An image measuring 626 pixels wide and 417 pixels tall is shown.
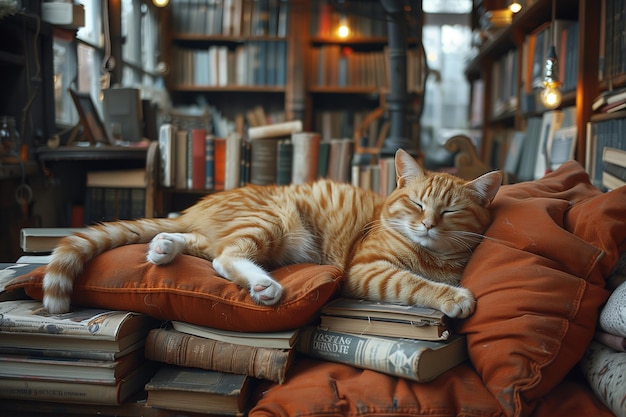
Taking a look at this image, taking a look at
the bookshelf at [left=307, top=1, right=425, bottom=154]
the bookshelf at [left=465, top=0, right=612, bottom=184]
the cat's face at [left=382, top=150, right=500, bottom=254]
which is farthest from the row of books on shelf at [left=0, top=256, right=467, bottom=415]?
the bookshelf at [left=307, top=1, right=425, bottom=154]

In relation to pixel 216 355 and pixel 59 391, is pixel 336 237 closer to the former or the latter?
pixel 216 355

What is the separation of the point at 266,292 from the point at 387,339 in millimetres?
292

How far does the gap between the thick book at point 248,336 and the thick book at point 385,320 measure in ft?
0.36

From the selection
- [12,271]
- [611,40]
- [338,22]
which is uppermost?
[338,22]

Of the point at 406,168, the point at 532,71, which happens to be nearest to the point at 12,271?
the point at 406,168

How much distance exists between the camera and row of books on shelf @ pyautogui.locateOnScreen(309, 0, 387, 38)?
490cm

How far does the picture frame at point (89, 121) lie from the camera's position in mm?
2836

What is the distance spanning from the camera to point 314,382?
1228 mm

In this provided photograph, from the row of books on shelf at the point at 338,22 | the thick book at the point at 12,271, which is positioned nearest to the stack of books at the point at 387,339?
the thick book at the point at 12,271

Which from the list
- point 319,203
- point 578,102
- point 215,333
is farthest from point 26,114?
point 578,102

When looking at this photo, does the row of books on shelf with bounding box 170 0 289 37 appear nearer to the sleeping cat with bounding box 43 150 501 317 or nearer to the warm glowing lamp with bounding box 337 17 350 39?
the warm glowing lamp with bounding box 337 17 350 39

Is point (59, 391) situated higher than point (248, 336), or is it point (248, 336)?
point (248, 336)

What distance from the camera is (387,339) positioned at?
50.9 inches

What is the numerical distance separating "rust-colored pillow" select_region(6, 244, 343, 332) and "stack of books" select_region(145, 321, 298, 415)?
0.10 ft
